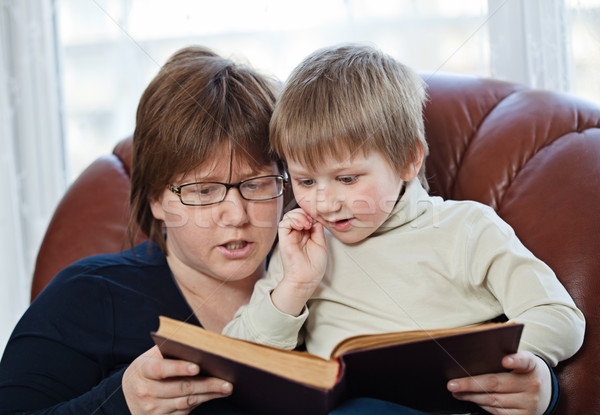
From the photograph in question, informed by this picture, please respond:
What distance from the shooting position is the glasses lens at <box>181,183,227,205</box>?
1434 millimetres

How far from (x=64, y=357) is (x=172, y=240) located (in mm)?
347

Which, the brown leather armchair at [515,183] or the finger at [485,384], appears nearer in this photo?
the finger at [485,384]

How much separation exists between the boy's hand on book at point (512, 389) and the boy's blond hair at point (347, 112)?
1.59ft

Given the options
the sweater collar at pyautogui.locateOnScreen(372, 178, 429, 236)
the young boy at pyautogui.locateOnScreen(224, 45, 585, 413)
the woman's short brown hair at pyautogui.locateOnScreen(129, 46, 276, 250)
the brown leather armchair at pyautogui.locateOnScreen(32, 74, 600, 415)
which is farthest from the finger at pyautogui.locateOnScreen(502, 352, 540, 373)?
the woman's short brown hair at pyautogui.locateOnScreen(129, 46, 276, 250)

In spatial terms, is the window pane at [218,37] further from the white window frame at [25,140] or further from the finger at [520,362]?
the finger at [520,362]

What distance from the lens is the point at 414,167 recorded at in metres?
1.45

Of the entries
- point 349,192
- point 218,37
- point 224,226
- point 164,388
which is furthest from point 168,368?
point 218,37

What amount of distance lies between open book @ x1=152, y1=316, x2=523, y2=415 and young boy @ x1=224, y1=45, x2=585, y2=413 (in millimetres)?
249

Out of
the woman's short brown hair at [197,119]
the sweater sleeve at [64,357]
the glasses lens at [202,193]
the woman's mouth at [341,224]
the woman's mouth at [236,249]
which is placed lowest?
the sweater sleeve at [64,357]

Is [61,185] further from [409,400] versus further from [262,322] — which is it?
[409,400]

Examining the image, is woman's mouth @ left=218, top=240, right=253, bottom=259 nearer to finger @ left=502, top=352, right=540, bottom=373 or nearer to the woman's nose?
the woman's nose

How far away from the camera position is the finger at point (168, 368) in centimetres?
110

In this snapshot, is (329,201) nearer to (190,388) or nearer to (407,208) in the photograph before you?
(407,208)

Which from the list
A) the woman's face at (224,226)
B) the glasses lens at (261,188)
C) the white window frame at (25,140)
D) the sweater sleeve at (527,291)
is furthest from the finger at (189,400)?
the white window frame at (25,140)
